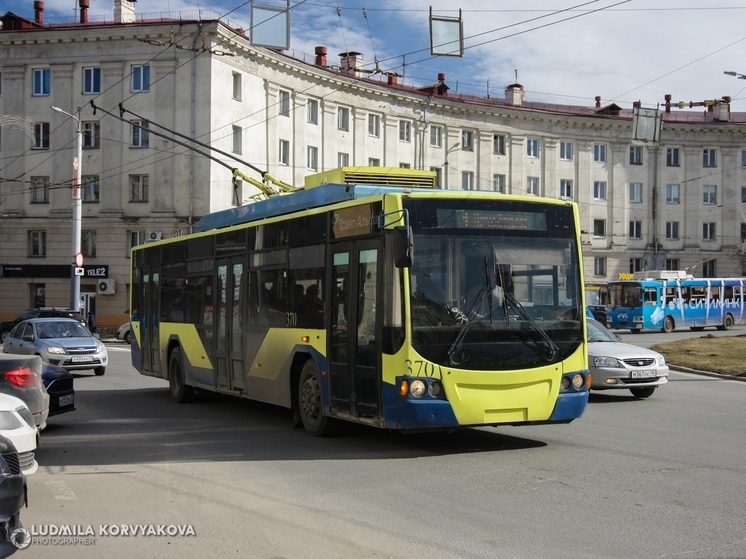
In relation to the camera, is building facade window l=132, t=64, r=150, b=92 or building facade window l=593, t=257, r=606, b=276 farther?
building facade window l=593, t=257, r=606, b=276

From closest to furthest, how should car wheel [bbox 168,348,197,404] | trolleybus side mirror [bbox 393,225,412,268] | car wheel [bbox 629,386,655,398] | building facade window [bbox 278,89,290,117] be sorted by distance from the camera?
trolleybus side mirror [bbox 393,225,412,268], car wheel [bbox 168,348,197,404], car wheel [bbox 629,386,655,398], building facade window [bbox 278,89,290,117]

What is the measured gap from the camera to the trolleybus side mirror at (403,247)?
9.96m

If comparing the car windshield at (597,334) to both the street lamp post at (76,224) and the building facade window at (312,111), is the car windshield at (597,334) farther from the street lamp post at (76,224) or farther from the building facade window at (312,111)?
the building facade window at (312,111)

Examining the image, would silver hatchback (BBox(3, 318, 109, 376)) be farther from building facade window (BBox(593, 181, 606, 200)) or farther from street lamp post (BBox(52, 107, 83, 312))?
building facade window (BBox(593, 181, 606, 200))

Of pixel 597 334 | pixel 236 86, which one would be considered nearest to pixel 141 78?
pixel 236 86

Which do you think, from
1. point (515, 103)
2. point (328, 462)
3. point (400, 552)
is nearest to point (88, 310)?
point (515, 103)

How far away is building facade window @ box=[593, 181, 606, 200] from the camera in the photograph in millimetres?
67562

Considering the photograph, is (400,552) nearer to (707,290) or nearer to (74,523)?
(74,523)

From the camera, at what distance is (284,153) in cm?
5175

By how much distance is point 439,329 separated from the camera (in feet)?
33.7

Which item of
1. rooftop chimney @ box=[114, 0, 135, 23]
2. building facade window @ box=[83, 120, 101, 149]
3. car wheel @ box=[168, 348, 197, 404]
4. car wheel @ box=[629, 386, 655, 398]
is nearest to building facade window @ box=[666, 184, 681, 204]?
rooftop chimney @ box=[114, 0, 135, 23]

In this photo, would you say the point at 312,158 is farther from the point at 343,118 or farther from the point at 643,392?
the point at 643,392

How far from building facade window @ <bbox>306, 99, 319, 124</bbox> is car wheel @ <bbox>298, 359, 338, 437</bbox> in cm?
4231

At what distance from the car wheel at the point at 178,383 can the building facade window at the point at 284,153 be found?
34884 millimetres
